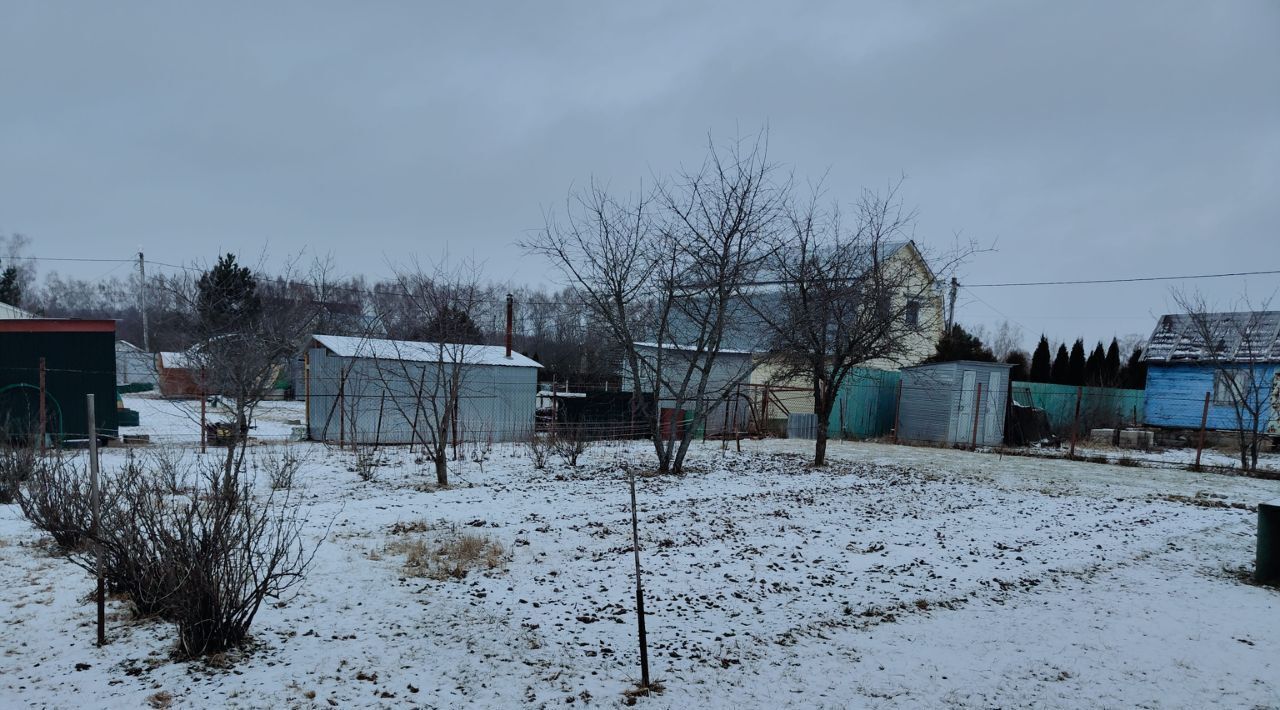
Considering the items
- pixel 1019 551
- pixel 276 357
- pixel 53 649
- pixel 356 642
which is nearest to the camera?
pixel 53 649

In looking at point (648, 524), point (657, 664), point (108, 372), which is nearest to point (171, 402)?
point (108, 372)

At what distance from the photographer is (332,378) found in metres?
15.7

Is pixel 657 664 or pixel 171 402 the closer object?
pixel 657 664

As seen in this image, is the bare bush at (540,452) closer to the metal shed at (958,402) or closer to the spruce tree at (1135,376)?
the metal shed at (958,402)

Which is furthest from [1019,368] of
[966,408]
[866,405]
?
[966,408]

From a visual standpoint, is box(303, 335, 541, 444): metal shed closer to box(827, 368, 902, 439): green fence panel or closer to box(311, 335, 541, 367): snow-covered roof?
box(311, 335, 541, 367): snow-covered roof

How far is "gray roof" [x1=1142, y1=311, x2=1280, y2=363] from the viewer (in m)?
21.4

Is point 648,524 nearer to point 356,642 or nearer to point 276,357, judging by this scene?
point 356,642

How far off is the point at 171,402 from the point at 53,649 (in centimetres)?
2620

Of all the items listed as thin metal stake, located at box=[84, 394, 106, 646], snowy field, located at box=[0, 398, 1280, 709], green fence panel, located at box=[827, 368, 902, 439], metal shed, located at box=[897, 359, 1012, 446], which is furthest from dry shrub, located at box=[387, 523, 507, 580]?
metal shed, located at box=[897, 359, 1012, 446]

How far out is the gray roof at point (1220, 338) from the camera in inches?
842

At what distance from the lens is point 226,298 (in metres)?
20.0

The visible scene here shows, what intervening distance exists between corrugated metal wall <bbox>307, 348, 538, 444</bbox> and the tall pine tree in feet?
7.99

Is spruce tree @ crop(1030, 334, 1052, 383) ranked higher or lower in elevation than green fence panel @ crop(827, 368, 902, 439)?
higher
